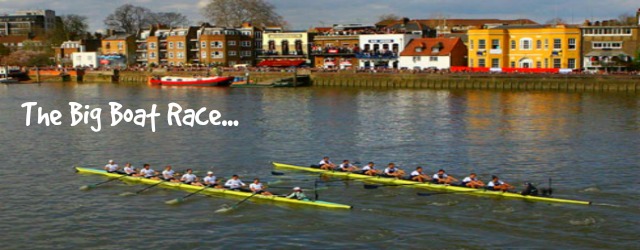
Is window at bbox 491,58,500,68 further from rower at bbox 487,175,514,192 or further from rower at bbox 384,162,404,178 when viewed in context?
rower at bbox 487,175,514,192

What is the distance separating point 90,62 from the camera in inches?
5251

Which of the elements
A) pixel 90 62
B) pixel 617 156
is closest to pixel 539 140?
pixel 617 156

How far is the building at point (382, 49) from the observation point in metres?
105

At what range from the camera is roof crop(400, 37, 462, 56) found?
9944 centimetres

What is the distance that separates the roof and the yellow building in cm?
357

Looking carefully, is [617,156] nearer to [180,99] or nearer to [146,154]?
[146,154]

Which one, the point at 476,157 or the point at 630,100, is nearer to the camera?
the point at 476,157

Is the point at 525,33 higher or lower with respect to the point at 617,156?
higher

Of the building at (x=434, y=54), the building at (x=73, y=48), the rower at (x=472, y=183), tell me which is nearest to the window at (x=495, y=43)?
the building at (x=434, y=54)

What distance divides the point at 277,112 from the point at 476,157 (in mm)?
27510

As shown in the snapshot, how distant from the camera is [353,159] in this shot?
42438mm

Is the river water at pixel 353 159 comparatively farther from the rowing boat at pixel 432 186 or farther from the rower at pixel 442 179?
the rower at pixel 442 179

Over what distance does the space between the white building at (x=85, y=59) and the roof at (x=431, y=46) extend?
5895 cm

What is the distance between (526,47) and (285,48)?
128ft
